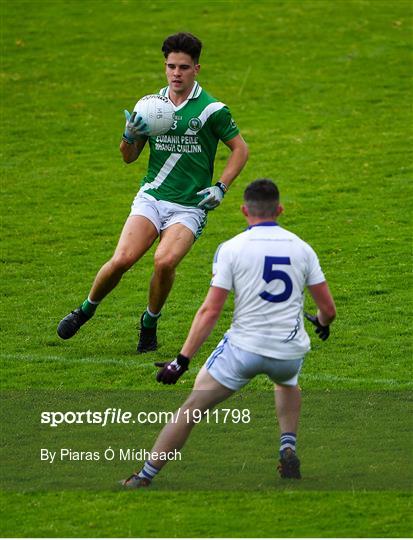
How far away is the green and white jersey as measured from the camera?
34.9 ft

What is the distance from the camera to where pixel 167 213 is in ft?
35.1

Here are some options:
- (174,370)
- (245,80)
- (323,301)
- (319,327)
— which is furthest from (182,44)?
(245,80)

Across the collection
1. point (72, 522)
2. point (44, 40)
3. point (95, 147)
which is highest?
→ point (44, 40)

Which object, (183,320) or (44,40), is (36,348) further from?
(44,40)

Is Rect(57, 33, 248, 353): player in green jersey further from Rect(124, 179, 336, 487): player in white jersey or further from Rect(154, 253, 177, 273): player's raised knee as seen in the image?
Rect(124, 179, 336, 487): player in white jersey

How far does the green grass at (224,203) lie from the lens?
294 inches

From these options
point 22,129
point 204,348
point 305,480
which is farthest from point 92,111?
point 305,480

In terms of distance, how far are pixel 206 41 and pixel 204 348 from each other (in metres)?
13.6

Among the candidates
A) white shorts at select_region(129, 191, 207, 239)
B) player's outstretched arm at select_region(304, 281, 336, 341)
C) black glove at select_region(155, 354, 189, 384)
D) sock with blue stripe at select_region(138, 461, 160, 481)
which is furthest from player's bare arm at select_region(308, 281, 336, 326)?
white shorts at select_region(129, 191, 207, 239)

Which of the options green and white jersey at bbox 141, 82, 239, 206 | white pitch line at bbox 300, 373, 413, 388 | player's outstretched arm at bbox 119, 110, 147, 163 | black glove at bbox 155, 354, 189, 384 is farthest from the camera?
green and white jersey at bbox 141, 82, 239, 206

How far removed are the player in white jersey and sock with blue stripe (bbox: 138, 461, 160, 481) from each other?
0.05 m

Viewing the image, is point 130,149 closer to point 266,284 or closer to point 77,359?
point 77,359

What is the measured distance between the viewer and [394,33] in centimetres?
2414

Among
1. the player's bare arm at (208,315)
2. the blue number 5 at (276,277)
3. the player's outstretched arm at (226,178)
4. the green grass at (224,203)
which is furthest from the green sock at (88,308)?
the blue number 5 at (276,277)
